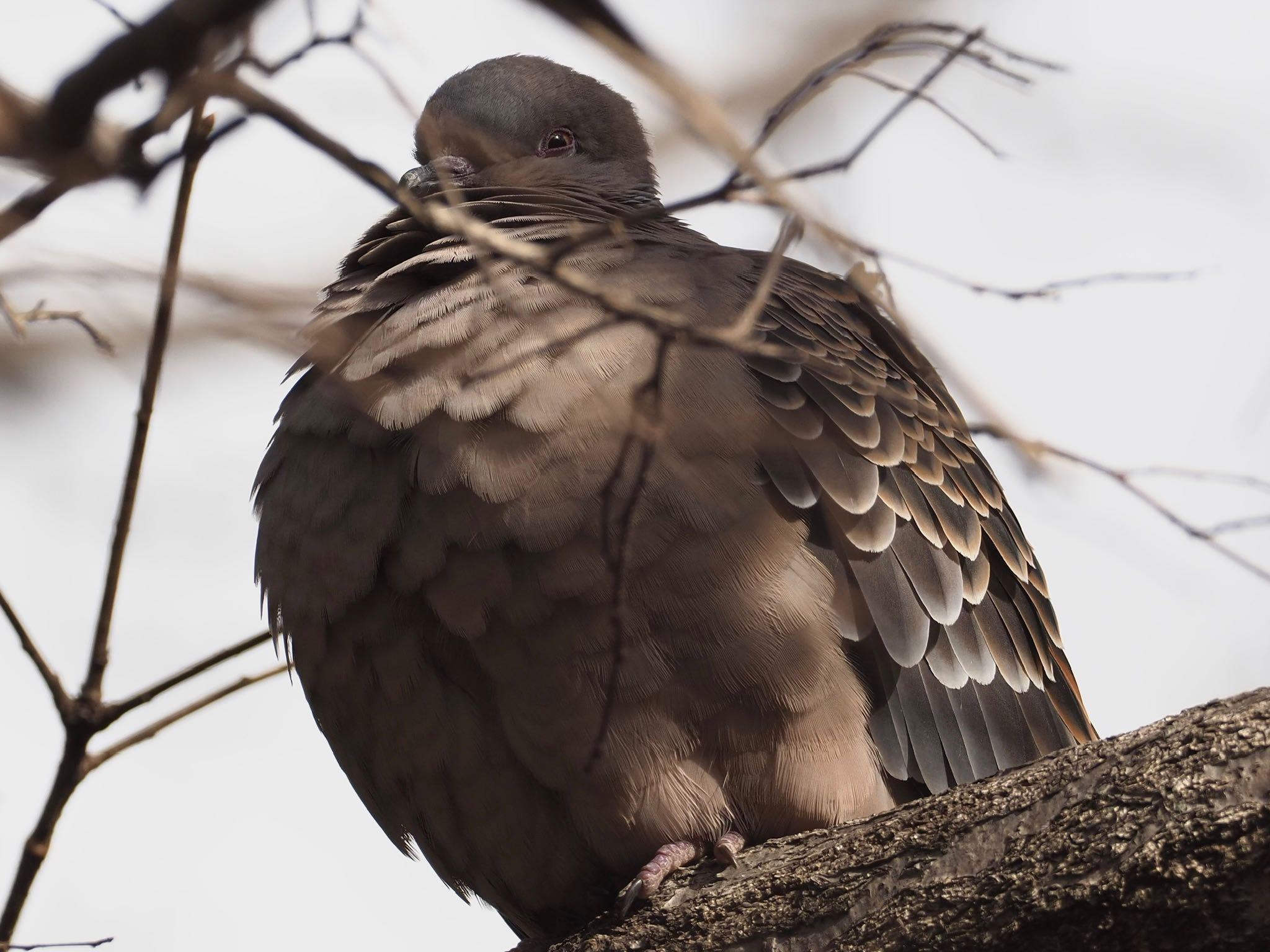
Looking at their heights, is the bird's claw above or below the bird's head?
below

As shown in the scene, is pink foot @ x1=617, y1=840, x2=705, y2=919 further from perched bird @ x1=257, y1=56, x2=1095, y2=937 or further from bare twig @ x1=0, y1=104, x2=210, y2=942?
bare twig @ x1=0, y1=104, x2=210, y2=942

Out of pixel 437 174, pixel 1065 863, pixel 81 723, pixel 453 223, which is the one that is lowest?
pixel 1065 863

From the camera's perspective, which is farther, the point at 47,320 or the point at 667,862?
the point at 667,862

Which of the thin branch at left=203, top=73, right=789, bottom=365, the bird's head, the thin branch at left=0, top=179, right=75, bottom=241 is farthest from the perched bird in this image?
the thin branch at left=0, top=179, right=75, bottom=241

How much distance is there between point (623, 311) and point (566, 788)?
2.25 m

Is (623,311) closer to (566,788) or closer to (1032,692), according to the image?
(566,788)

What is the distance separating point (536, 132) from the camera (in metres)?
5.52

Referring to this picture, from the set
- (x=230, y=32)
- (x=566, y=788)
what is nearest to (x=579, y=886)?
(x=566, y=788)

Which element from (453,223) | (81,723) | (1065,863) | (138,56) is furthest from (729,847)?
Result: (138,56)

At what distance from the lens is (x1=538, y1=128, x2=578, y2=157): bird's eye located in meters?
5.57

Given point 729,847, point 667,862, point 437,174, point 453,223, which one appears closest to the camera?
point 453,223

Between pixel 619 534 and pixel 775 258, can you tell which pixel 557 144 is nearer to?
pixel 619 534

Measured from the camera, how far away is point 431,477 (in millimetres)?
3936

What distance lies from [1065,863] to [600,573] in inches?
57.1
